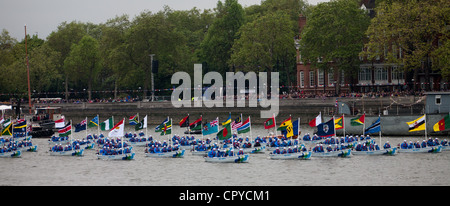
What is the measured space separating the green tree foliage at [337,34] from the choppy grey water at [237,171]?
44.6m

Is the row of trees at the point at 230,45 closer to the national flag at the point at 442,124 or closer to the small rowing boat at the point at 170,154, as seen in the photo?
the national flag at the point at 442,124

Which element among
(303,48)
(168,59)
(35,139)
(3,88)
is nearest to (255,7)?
(168,59)

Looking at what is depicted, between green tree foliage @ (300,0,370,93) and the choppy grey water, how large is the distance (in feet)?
146

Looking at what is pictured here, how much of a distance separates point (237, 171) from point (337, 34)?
58.7 meters

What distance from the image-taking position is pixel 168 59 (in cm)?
A: 14788

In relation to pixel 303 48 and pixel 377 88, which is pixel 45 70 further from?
pixel 377 88

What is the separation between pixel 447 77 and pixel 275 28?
32184mm

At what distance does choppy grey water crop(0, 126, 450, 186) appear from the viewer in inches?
2467

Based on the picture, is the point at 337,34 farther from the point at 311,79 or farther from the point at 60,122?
the point at 60,122

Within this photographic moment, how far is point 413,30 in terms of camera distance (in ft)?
353

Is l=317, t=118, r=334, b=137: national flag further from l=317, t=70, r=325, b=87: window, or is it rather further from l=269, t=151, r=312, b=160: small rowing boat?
l=317, t=70, r=325, b=87: window

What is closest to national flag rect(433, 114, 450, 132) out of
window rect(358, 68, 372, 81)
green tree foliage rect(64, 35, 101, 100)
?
window rect(358, 68, 372, 81)

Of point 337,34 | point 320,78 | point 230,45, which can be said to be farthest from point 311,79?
point 230,45

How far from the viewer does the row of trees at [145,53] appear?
13188 cm
